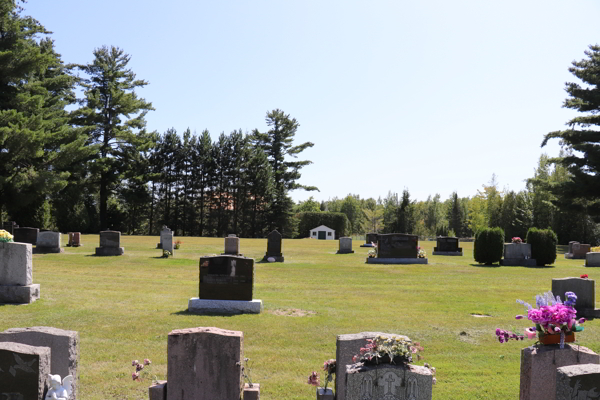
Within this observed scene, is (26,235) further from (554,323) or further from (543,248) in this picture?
(554,323)

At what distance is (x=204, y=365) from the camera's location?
572 cm

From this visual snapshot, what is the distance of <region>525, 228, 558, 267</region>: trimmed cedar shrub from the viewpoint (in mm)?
25734

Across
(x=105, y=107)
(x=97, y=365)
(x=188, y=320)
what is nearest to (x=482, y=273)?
(x=188, y=320)

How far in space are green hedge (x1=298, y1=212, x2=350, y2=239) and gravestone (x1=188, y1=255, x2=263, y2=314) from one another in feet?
177

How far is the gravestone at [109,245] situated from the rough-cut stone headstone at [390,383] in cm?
2419

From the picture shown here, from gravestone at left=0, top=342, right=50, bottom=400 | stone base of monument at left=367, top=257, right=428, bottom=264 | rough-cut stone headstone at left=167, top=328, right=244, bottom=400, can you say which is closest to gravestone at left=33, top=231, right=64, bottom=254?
stone base of monument at left=367, top=257, right=428, bottom=264

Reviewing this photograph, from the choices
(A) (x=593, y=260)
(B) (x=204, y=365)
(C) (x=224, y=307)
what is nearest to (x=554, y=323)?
(B) (x=204, y=365)

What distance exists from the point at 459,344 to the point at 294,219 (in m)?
54.8

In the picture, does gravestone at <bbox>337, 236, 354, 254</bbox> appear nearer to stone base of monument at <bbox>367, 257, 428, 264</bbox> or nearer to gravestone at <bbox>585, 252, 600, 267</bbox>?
stone base of monument at <bbox>367, 257, 428, 264</bbox>

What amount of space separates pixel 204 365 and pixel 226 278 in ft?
23.9

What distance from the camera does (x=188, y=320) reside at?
A: 11461 millimetres

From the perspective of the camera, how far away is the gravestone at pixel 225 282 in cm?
1280

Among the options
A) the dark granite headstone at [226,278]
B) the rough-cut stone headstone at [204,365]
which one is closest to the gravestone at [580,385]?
the rough-cut stone headstone at [204,365]

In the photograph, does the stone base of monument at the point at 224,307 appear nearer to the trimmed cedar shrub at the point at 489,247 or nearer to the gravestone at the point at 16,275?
the gravestone at the point at 16,275
